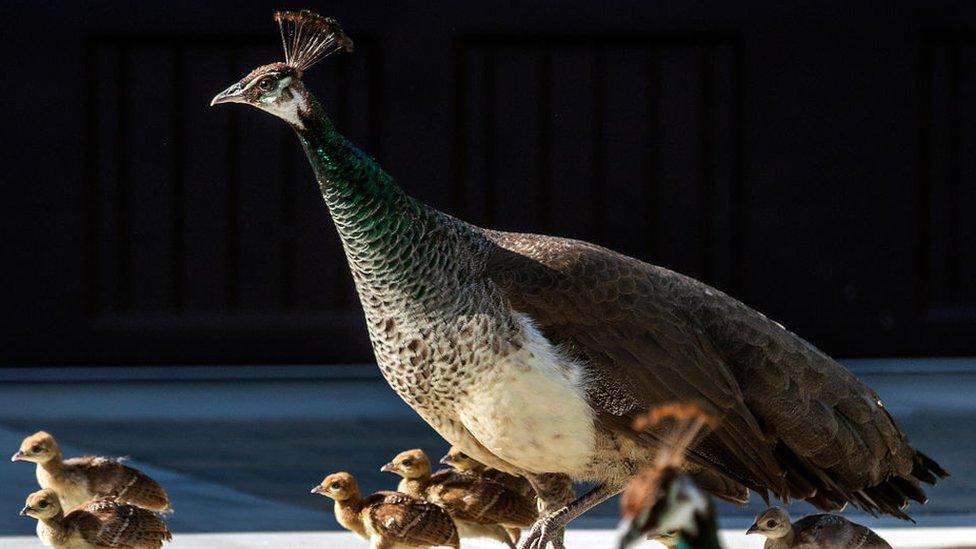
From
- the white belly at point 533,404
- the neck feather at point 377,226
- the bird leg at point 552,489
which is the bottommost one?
the bird leg at point 552,489

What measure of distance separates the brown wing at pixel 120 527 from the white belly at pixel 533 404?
116 centimetres

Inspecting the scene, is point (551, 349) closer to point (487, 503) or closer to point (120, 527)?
point (487, 503)

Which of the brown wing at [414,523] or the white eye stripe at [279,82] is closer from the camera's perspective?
the white eye stripe at [279,82]

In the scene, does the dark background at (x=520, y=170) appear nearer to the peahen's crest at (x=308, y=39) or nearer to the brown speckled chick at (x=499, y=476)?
the brown speckled chick at (x=499, y=476)

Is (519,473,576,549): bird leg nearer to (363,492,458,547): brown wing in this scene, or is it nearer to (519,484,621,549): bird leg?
(519,484,621,549): bird leg

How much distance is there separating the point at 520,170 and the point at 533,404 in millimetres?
4695

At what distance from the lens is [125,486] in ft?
19.5

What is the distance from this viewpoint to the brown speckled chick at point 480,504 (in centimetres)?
562

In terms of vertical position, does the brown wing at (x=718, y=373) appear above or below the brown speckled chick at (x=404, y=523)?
above

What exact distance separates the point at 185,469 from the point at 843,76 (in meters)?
4.29

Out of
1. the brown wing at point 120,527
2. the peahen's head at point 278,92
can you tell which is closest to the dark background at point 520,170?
the brown wing at point 120,527

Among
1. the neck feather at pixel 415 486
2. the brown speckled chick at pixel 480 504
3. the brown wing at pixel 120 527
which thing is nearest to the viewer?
the brown wing at pixel 120 527

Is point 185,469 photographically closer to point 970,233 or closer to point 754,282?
point 754,282

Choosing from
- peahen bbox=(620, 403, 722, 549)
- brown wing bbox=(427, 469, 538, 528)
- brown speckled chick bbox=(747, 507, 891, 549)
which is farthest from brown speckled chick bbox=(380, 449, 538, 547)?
peahen bbox=(620, 403, 722, 549)
